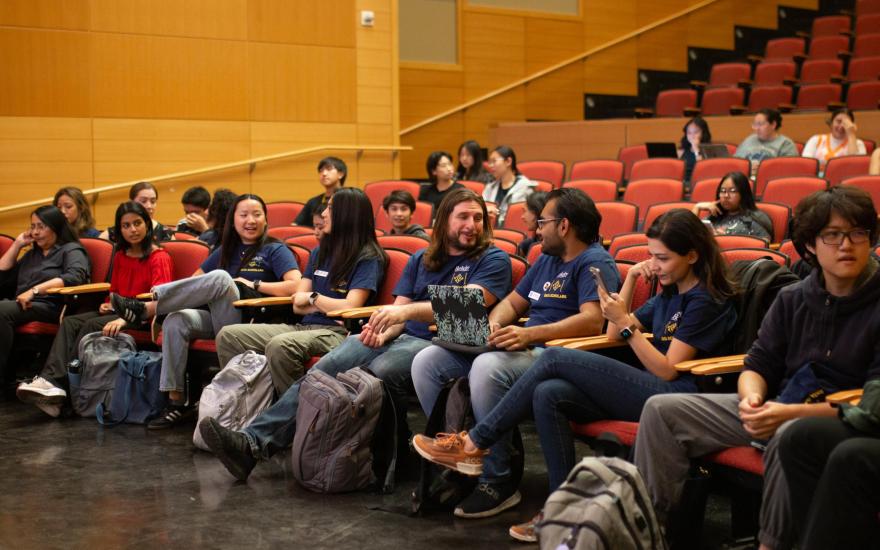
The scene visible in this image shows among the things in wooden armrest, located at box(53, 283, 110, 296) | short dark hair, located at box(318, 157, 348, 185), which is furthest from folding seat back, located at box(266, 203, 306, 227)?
wooden armrest, located at box(53, 283, 110, 296)

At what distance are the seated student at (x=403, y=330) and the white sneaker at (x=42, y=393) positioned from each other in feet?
4.21

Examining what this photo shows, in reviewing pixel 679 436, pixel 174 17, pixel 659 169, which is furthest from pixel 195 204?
pixel 679 436

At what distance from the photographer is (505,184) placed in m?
6.44

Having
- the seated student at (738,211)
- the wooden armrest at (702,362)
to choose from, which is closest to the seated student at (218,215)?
the seated student at (738,211)

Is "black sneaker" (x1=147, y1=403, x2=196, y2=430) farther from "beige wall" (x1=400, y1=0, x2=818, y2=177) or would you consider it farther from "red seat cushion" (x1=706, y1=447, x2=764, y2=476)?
"beige wall" (x1=400, y1=0, x2=818, y2=177)

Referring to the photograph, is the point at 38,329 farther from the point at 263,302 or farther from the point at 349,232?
the point at 349,232

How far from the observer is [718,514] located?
2.82m

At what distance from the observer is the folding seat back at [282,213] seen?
6246 mm

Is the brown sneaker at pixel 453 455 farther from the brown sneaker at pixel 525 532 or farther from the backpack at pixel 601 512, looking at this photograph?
the backpack at pixel 601 512

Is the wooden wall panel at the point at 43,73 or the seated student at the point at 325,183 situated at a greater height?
the wooden wall panel at the point at 43,73

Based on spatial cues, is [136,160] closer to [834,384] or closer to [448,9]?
[448,9]

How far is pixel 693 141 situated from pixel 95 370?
450cm

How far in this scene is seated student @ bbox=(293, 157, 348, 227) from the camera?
607cm

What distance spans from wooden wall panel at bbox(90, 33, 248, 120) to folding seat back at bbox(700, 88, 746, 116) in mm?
4070
